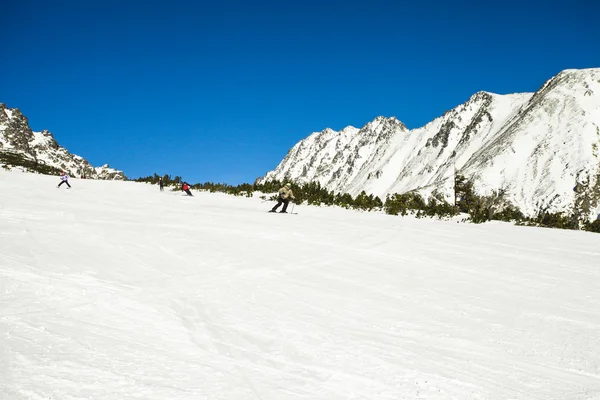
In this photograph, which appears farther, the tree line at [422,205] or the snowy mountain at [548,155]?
the snowy mountain at [548,155]

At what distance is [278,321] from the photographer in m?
4.93

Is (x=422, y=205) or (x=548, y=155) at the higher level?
(x=548, y=155)

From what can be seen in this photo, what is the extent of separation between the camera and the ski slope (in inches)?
137

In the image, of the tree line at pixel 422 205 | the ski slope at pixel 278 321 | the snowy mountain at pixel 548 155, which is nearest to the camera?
the ski slope at pixel 278 321

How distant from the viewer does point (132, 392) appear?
3.13 metres

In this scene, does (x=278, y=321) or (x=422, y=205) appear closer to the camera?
(x=278, y=321)

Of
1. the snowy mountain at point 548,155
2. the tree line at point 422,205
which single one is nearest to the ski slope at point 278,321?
the tree line at point 422,205

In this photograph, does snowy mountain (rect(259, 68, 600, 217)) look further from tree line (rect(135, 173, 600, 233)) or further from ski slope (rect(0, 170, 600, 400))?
ski slope (rect(0, 170, 600, 400))

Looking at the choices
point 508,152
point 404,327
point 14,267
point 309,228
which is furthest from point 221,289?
point 508,152

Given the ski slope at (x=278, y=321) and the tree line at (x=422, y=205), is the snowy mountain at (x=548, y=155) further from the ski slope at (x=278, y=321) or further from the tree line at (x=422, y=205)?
the ski slope at (x=278, y=321)

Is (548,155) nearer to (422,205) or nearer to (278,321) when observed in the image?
(422,205)

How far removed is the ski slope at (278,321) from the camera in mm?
3473

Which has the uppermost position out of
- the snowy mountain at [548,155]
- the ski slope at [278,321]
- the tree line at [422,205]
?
the snowy mountain at [548,155]

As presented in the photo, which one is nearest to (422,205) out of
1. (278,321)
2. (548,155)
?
(278,321)
